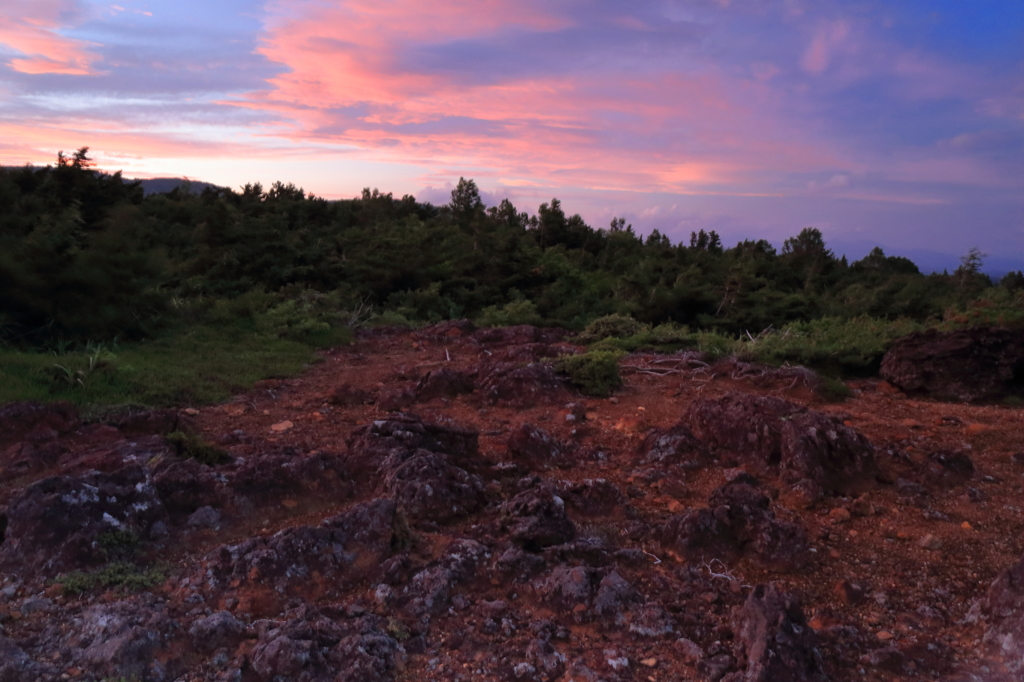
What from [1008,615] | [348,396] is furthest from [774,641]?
[348,396]

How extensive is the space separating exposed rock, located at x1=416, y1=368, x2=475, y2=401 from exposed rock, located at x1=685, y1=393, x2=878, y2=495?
103 inches

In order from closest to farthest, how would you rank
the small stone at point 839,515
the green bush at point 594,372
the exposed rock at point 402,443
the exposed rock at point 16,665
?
the exposed rock at point 16,665, the small stone at point 839,515, the exposed rock at point 402,443, the green bush at point 594,372

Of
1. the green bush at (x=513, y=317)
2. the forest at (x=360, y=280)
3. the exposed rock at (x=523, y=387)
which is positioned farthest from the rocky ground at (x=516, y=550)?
the green bush at (x=513, y=317)

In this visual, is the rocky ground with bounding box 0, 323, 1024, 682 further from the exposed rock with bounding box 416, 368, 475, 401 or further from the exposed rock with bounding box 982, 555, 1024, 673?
the exposed rock with bounding box 416, 368, 475, 401

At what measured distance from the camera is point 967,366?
7465 millimetres

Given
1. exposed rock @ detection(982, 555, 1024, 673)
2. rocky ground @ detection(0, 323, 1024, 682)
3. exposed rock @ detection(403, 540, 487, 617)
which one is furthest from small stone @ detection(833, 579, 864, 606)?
exposed rock @ detection(403, 540, 487, 617)

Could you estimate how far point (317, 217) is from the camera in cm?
2262

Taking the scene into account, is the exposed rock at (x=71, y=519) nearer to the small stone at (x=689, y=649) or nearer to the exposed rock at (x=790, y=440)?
the small stone at (x=689, y=649)

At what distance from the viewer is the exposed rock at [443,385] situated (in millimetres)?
7016

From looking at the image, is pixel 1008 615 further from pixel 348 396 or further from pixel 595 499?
pixel 348 396

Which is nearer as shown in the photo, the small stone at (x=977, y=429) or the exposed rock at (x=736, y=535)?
the exposed rock at (x=736, y=535)

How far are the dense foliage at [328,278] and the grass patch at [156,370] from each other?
0.71 m

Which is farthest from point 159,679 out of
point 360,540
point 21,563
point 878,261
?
point 878,261

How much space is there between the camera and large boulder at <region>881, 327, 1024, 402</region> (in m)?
7.36
